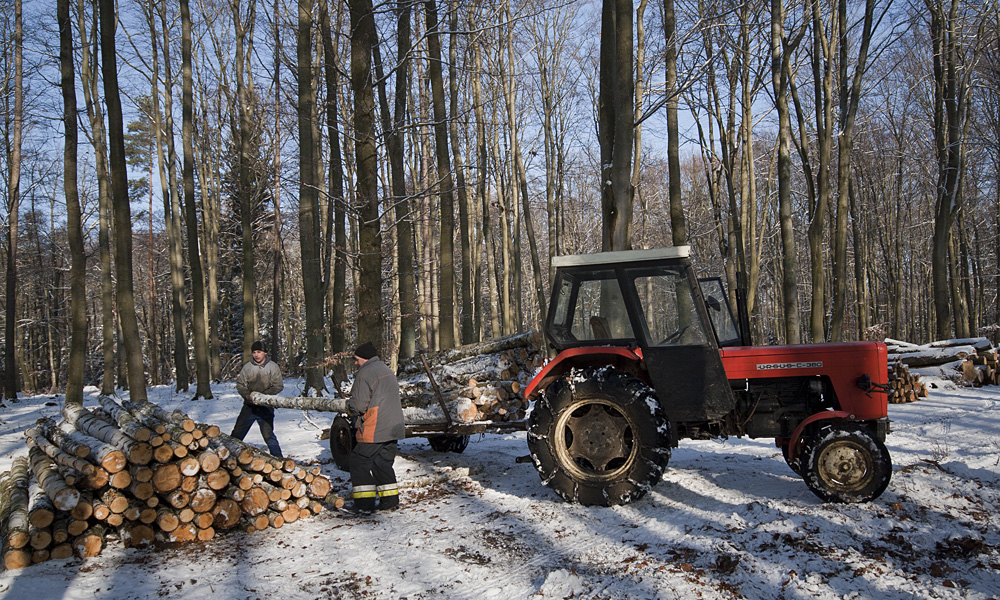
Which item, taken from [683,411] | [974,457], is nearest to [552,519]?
[683,411]

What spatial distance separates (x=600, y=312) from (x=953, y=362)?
1012 centimetres

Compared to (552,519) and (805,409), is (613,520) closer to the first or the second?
(552,519)

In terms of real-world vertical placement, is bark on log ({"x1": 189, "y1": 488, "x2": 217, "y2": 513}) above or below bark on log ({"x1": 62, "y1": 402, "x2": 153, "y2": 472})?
below

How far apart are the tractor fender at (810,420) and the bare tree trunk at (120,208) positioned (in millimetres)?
10977

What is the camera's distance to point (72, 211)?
12.6m

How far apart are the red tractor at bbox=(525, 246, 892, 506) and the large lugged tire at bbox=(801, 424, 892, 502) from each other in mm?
109

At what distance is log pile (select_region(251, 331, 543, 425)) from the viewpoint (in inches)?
302

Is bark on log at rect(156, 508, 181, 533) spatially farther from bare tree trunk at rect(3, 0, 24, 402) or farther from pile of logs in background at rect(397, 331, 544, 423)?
bare tree trunk at rect(3, 0, 24, 402)

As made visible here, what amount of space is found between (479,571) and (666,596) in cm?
125

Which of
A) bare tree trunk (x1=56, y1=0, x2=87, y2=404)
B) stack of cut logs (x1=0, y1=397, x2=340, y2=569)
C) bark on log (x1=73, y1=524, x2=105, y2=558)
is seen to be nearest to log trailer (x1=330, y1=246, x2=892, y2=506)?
stack of cut logs (x1=0, y1=397, x2=340, y2=569)

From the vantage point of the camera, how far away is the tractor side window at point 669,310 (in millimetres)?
5449

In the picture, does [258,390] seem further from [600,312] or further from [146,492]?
[600,312]

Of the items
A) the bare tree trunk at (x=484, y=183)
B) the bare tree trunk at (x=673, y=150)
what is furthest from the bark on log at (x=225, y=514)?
the bare tree trunk at (x=484, y=183)

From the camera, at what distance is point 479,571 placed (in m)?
4.20
